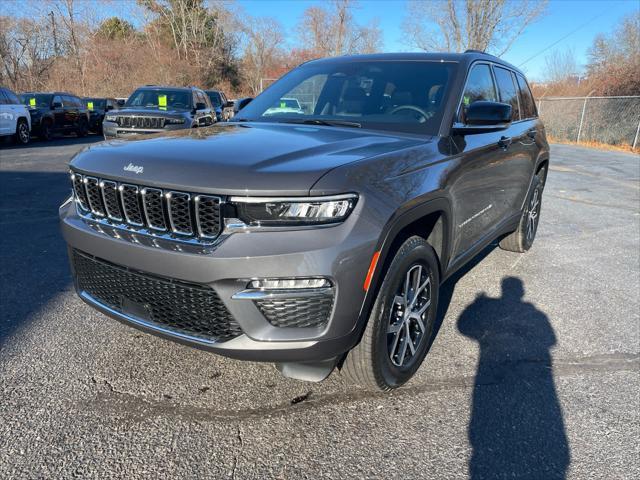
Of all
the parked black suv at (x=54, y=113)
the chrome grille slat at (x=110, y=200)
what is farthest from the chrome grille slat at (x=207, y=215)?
the parked black suv at (x=54, y=113)

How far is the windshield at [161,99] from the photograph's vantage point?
1119 cm

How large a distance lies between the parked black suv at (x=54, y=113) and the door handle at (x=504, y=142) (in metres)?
17.0

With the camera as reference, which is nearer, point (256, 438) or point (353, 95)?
point (256, 438)

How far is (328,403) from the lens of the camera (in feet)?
8.20

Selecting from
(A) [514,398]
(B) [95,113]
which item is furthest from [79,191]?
(B) [95,113]

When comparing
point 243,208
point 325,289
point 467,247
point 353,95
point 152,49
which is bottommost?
point 467,247

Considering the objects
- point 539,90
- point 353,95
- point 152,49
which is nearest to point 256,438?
point 353,95

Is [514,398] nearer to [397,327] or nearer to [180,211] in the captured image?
[397,327]

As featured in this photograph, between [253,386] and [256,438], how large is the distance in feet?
1.36

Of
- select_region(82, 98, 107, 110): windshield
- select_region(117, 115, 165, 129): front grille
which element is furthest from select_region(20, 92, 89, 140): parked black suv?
select_region(117, 115, 165, 129): front grille

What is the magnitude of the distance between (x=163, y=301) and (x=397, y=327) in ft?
3.93

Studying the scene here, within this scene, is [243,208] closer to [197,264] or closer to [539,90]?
[197,264]

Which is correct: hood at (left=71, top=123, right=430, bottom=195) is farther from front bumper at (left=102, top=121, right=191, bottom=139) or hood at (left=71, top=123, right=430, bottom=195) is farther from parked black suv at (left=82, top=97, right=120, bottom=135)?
parked black suv at (left=82, top=97, right=120, bottom=135)

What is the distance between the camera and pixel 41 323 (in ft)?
10.6
